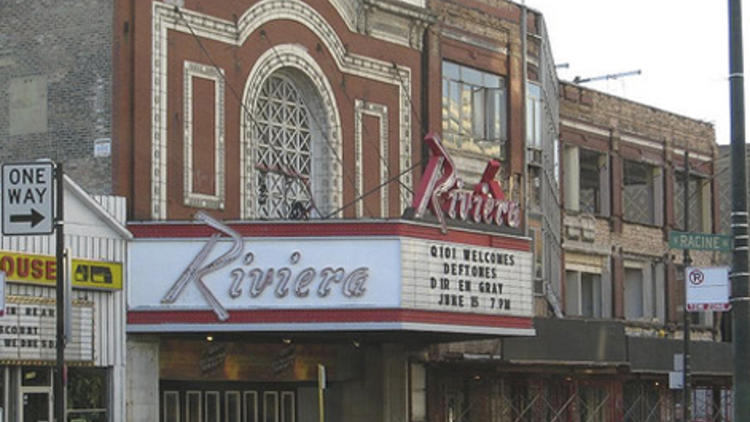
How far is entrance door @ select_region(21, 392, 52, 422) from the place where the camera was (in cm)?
2975

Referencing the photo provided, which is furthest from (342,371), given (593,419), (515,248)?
(593,419)

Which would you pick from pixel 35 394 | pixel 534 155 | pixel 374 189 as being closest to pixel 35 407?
pixel 35 394

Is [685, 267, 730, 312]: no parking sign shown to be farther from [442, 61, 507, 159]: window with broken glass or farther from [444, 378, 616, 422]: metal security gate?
[442, 61, 507, 159]: window with broken glass

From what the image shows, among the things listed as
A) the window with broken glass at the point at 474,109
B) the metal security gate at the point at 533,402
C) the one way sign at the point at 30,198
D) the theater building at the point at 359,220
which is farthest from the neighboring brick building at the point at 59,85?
the metal security gate at the point at 533,402

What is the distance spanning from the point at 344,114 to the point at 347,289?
7.17 m

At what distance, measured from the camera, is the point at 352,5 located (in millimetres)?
38719

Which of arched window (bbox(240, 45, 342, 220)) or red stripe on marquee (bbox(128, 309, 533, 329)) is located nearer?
red stripe on marquee (bbox(128, 309, 533, 329))

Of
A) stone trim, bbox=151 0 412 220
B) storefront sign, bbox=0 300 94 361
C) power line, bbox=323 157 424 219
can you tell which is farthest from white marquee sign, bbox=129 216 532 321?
power line, bbox=323 157 424 219

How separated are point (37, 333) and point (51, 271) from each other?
1200 mm

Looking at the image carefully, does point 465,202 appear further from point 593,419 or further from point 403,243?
point 593,419

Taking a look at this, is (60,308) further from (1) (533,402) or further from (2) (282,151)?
(1) (533,402)

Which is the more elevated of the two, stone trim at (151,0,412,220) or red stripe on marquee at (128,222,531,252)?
stone trim at (151,0,412,220)

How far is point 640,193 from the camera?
57688 mm

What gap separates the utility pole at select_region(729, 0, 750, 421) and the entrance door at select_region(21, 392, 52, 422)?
13.7 metres
